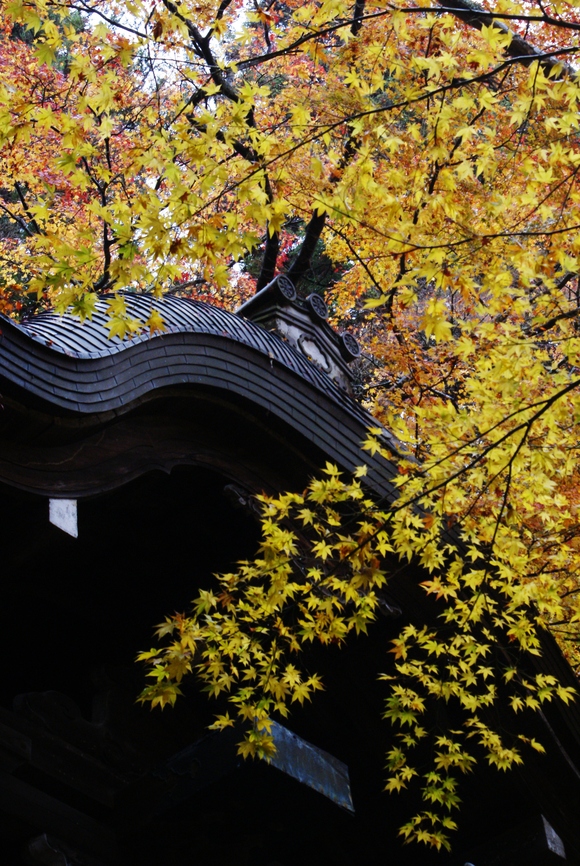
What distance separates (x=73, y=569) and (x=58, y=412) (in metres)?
1.47

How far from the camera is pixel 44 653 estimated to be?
5.21m

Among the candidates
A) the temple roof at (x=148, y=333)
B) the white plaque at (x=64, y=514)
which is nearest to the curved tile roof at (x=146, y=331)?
the temple roof at (x=148, y=333)

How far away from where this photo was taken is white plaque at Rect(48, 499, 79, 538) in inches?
157

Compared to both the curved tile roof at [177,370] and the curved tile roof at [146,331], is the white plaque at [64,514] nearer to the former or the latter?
the curved tile roof at [177,370]

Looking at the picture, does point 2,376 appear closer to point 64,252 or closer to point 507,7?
point 64,252

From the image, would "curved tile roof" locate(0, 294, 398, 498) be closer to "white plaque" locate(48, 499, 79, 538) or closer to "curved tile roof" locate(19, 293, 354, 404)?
"curved tile roof" locate(19, 293, 354, 404)

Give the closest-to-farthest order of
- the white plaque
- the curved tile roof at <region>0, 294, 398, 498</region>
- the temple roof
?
the curved tile roof at <region>0, 294, 398, 498</region>, the white plaque, the temple roof

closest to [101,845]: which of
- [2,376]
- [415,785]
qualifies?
[415,785]

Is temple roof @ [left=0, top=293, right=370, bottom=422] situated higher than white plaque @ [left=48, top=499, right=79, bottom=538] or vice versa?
temple roof @ [left=0, top=293, right=370, bottom=422]

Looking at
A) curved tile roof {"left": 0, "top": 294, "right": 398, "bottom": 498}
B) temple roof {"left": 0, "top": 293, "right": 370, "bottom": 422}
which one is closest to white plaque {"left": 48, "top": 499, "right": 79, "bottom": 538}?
curved tile roof {"left": 0, "top": 294, "right": 398, "bottom": 498}

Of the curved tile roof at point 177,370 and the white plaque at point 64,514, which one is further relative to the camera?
the white plaque at point 64,514

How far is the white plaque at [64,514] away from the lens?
3.98 m

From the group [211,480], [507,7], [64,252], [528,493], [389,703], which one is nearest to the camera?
[64,252]

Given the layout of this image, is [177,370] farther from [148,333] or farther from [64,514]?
[64,514]
